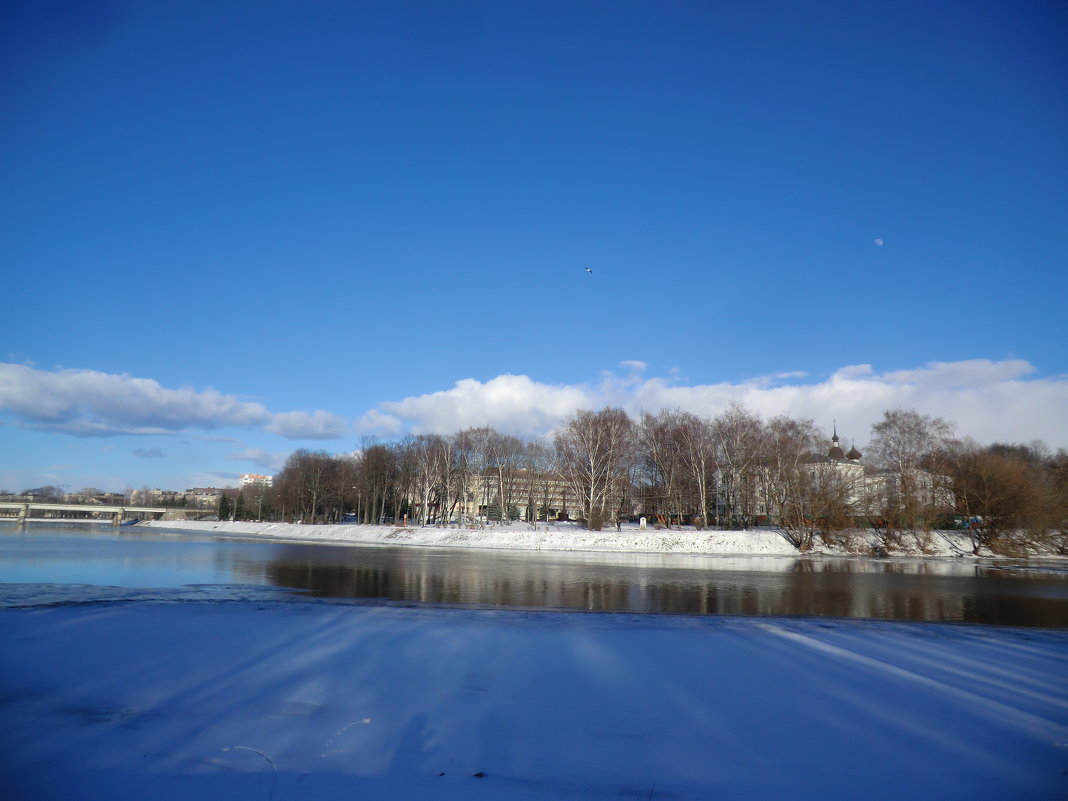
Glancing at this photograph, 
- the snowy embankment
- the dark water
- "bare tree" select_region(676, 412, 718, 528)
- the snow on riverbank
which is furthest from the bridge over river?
the snow on riverbank

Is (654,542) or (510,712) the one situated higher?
(510,712)

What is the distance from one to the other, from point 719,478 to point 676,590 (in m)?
55.2

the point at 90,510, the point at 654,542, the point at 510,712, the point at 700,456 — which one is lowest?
the point at 90,510

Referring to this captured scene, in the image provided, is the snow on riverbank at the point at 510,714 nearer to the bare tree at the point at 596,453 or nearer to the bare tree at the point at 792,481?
the bare tree at the point at 792,481

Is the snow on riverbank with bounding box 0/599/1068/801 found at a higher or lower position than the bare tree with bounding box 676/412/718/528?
lower

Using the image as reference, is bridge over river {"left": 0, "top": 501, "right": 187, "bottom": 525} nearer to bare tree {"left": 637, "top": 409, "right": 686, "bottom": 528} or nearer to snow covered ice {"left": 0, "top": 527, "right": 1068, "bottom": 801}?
bare tree {"left": 637, "top": 409, "right": 686, "bottom": 528}

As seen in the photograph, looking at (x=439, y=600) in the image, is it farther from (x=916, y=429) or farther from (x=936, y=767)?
(x=916, y=429)

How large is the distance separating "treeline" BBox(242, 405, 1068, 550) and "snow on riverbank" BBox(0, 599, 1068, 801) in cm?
4739

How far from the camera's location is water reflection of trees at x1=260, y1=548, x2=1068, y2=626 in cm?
1800

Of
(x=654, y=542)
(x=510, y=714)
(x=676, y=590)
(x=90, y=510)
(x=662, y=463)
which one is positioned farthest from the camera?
(x=90, y=510)

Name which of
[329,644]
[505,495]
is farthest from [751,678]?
[505,495]

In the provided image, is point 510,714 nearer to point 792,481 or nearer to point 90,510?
point 792,481

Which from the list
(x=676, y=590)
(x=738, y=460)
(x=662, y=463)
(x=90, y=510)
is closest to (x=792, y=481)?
(x=738, y=460)

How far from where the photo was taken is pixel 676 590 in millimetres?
22422
